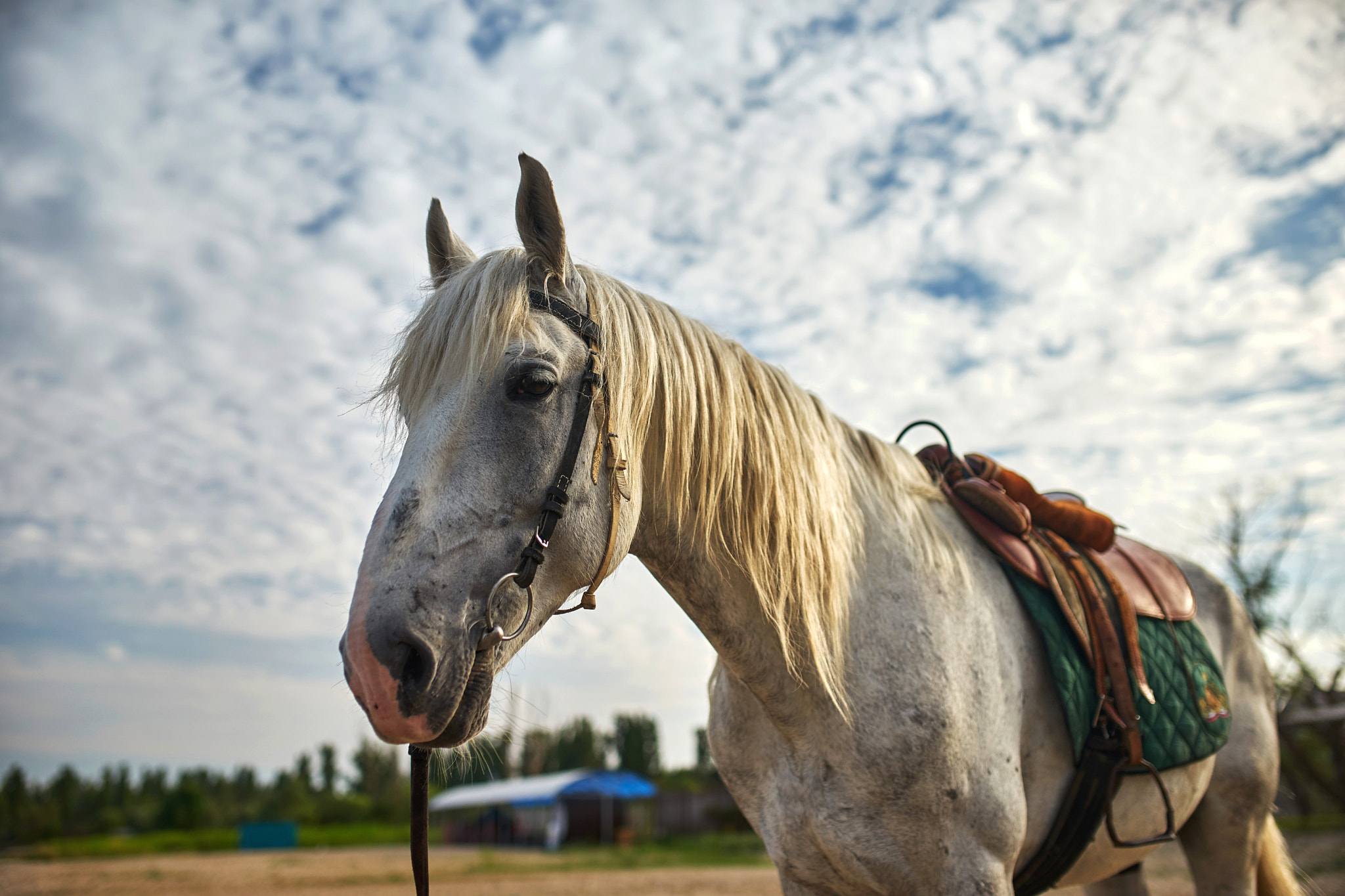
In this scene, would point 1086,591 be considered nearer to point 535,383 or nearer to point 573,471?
point 573,471

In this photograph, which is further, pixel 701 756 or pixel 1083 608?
pixel 701 756

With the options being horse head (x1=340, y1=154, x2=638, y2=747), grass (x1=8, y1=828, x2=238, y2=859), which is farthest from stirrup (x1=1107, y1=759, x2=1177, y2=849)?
grass (x1=8, y1=828, x2=238, y2=859)

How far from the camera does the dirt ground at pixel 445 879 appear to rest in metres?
11.4

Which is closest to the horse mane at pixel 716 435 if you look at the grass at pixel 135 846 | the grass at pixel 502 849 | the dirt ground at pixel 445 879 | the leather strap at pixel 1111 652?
the leather strap at pixel 1111 652

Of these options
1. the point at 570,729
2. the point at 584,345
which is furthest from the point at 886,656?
the point at 570,729

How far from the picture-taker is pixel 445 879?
46.3 feet

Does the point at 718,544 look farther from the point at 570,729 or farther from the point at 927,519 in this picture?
the point at 570,729

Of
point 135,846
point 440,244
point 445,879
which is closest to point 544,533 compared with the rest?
point 440,244

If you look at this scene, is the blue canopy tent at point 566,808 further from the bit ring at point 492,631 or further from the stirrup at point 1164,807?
the bit ring at point 492,631

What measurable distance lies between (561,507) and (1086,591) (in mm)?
1934

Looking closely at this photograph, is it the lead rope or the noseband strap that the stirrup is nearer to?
the noseband strap

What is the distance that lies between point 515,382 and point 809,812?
1415 mm

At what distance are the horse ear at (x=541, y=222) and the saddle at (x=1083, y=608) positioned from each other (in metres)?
1.66

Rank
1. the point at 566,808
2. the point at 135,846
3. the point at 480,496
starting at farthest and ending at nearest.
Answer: the point at 135,846, the point at 566,808, the point at 480,496
